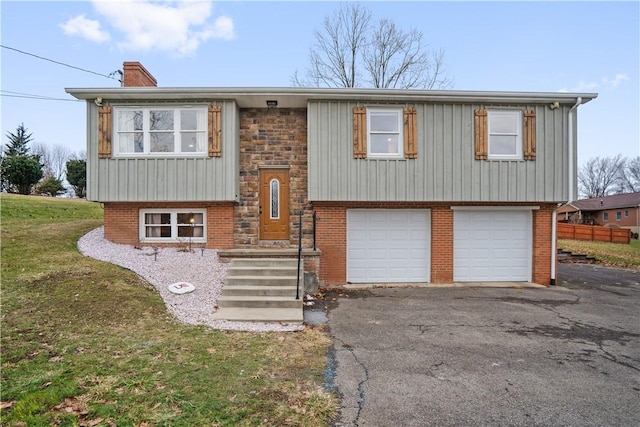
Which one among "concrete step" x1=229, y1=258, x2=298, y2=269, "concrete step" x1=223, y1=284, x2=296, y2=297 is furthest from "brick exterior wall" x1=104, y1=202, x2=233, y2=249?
"concrete step" x1=223, y1=284, x2=296, y2=297

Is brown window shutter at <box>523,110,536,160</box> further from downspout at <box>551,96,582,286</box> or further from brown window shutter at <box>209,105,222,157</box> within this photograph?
brown window shutter at <box>209,105,222,157</box>

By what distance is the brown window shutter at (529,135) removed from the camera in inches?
370

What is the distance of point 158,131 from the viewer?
9.20m

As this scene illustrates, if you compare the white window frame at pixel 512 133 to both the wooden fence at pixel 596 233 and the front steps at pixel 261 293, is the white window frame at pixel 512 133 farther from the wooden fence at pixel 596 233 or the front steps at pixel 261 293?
the wooden fence at pixel 596 233

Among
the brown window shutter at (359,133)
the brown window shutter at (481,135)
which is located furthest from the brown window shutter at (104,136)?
the brown window shutter at (481,135)

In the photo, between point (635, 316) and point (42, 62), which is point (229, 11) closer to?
point (42, 62)

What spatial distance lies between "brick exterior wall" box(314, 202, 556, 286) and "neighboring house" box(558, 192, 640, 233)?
30018 millimetres

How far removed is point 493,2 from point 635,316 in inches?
414

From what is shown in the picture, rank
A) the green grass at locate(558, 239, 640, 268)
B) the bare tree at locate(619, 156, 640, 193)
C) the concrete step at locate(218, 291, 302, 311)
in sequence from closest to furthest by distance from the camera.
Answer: the concrete step at locate(218, 291, 302, 311), the green grass at locate(558, 239, 640, 268), the bare tree at locate(619, 156, 640, 193)

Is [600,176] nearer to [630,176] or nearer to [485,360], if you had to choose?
[630,176]

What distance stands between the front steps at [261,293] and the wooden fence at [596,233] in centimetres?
2379

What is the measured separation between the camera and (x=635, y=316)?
22.2ft

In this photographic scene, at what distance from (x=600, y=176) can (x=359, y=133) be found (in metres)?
68.9

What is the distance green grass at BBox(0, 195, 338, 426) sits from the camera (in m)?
3.12
